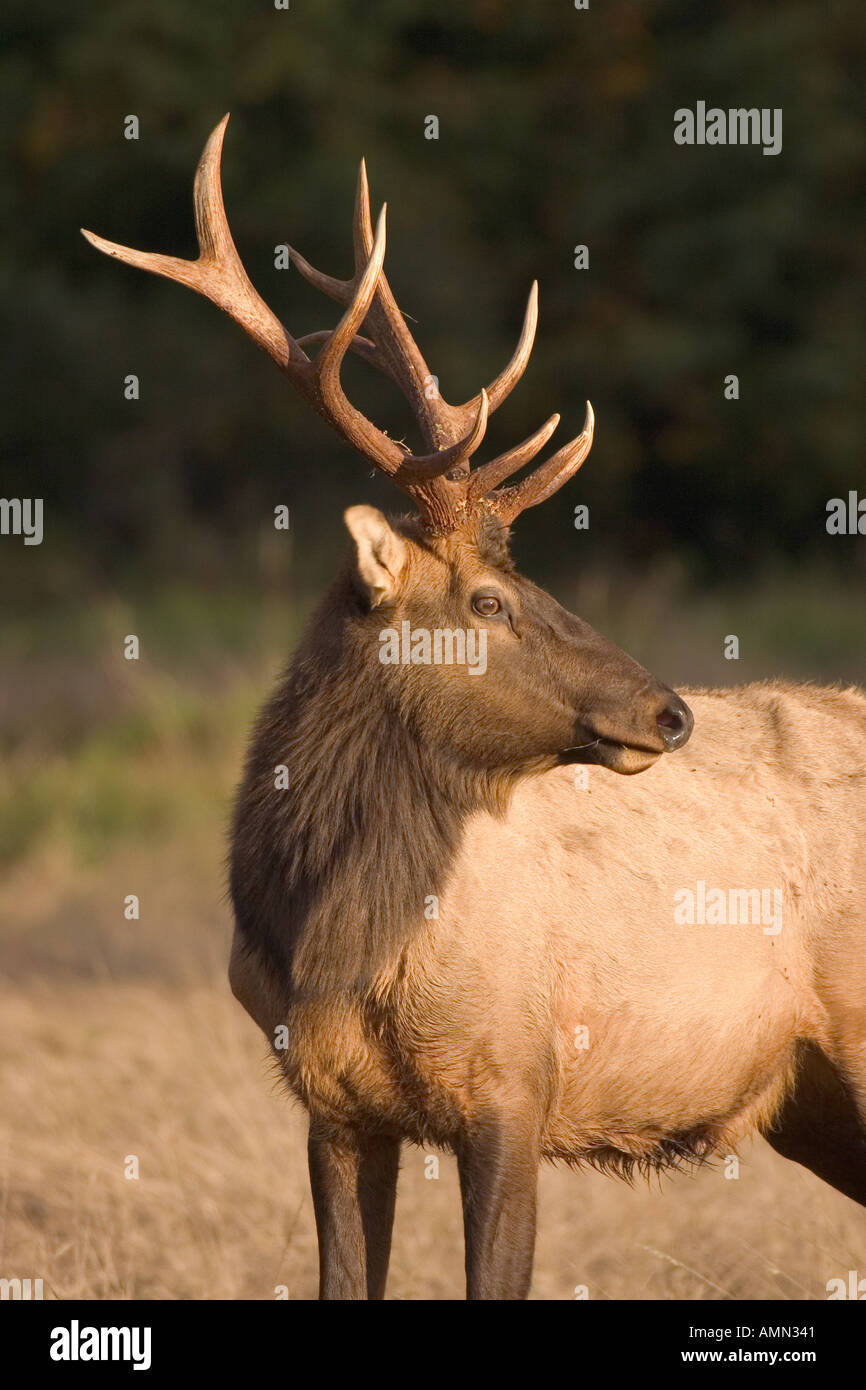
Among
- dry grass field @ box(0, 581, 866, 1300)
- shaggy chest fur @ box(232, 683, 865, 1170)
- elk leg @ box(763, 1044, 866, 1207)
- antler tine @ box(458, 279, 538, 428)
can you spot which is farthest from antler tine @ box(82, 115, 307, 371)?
elk leg @ box(763, 1044, 866, 1207)

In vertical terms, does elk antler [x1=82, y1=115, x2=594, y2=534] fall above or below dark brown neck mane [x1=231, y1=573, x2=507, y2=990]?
above

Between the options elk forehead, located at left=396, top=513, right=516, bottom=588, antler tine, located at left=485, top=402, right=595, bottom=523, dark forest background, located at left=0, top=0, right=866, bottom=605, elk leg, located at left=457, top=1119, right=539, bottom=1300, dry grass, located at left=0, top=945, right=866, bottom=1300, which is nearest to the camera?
elk leg, located at left=457, top=1119, right=539, bottom=1300

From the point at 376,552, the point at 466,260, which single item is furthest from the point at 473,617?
the point at 466,260

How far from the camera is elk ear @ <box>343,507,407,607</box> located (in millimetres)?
4230

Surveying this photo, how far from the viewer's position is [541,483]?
4598 mm

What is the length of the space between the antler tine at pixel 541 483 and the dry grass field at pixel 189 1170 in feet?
4.69

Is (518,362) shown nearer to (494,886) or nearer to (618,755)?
(618,755)

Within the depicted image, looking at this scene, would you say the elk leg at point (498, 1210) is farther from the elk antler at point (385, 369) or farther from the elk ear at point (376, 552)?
the elk antler at point (385, 369)

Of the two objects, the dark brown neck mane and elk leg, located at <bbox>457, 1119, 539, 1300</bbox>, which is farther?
the dark brown neck mane

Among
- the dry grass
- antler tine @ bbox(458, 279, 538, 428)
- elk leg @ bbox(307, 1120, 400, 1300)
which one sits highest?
antler tine @ bbox(458, 279, 538, 428)

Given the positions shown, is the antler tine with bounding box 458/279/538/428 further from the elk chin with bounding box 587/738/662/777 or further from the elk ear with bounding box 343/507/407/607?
the elk chin with bounding box 587/738/662/777

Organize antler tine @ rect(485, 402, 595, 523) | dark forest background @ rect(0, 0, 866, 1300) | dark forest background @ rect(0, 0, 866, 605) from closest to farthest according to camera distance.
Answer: antler tine @ rect(485, 402, 595, 523) < dark forest background @ rect(0, 0, 866, 1300) < dark forest background @ rect(0, 0, 866, 605)

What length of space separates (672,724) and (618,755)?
16 centimetres

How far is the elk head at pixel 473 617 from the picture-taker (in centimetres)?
427
